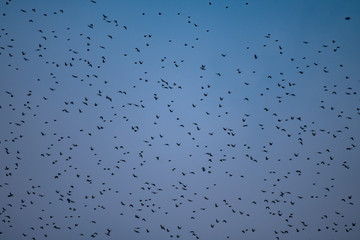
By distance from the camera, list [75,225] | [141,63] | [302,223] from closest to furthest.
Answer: [141,63] < [302,223] < [75,225]

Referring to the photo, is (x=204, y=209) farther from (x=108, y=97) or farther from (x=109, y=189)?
(x=108, y=97)

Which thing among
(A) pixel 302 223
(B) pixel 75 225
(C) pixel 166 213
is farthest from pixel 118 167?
(A) pixel 302 223

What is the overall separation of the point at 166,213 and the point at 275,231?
5307 mm

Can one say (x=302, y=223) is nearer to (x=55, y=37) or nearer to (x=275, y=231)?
(x=275, y=231)

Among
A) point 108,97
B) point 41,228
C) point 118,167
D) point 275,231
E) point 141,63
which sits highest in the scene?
point 141,63

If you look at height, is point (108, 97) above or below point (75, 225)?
above

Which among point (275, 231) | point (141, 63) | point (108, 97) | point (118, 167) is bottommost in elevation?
point (275, 231)

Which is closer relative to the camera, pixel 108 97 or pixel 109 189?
pixel 108 97

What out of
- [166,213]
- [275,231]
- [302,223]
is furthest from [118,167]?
[302,223]

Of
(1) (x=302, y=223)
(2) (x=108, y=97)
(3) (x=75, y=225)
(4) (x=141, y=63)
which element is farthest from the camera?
(3) (x=75, y=225)

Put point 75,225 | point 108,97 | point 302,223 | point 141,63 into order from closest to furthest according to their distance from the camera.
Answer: point 141,63, point 108,97, point 302,223, point 75,225

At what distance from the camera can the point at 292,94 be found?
12.7 meters

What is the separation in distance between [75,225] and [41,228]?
1.65 m

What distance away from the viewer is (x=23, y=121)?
12922 millimetres
